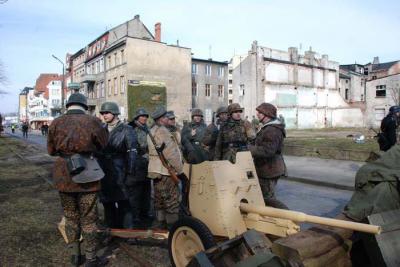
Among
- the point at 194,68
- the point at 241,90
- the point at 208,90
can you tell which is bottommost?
the point at 241,90

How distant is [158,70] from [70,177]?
139 feet

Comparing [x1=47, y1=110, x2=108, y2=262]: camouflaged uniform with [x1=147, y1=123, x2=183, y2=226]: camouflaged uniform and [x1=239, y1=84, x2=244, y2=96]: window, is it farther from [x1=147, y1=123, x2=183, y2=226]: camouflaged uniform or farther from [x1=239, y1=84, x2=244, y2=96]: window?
[x1=239, y1=84, x2=244, y2=96]: window

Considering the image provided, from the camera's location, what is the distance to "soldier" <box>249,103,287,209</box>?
5.09 m

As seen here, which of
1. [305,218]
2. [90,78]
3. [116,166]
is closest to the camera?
[305,218]

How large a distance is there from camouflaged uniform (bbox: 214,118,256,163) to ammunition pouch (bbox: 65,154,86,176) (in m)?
2.58

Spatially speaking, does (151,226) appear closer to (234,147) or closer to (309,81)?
(234,147)

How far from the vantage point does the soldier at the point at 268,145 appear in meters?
5.09

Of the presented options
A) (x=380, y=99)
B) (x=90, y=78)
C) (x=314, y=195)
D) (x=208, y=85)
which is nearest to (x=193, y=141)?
(x=314, y=195)

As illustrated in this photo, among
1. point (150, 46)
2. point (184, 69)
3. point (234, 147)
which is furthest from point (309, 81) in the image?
point (234, 147)

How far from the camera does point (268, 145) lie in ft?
16.5

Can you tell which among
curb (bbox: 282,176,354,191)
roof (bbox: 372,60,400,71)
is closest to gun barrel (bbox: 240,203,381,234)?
curb (bbox: 282,176,354,191)

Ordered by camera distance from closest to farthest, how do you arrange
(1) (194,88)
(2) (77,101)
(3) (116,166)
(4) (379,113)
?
(2) (77,101) → (3) (116,166) → (4) (379,113) → (1) (194,88)

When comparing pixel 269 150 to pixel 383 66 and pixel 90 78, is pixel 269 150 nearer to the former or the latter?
pixel 90 78

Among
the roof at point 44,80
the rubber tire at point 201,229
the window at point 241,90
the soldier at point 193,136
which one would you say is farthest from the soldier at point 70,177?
the roof at point 44,80
